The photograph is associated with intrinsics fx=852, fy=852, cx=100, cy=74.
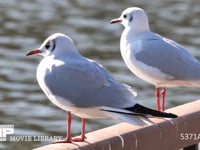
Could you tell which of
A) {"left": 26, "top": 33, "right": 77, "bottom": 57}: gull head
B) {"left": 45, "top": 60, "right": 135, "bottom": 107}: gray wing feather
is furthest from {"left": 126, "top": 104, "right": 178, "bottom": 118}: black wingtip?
{"left": 26, "top": 33, "right": 77, "bottom": 57}: gull head

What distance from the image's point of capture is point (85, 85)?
315 cm

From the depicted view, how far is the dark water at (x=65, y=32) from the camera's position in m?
7.53

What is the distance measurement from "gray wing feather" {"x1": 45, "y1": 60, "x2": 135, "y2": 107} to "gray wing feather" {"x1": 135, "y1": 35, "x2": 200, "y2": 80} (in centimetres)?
65

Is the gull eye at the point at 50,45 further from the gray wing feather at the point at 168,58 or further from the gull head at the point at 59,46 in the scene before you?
the gray wing feather at the point at 168,58

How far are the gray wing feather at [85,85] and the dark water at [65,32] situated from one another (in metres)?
3.29

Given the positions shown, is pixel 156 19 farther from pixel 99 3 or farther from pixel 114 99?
pixel 114 99

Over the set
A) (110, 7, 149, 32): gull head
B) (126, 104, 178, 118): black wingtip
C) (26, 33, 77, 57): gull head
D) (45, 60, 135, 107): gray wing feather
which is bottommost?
(126, 104, 178, 118): black wingtip

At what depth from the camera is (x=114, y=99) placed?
10.1 ft

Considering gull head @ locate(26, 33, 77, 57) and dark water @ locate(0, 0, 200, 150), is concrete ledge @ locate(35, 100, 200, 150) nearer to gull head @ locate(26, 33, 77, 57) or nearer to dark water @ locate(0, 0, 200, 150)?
gull head @ locate(26, 33, 77, 57)

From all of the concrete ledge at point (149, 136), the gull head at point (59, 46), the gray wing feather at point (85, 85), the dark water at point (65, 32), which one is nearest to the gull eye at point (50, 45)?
the gull head at point (59, 46)

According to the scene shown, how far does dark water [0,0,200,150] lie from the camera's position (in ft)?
24.7

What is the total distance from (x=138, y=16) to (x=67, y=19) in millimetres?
6953

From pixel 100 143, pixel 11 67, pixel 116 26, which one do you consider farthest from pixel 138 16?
pixel 116 26

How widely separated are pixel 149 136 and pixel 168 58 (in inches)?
36.0
